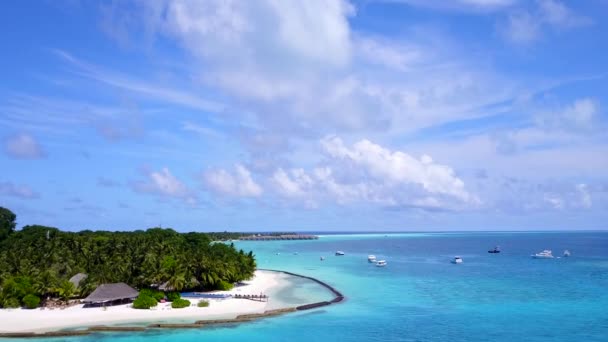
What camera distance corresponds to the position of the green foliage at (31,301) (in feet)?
165

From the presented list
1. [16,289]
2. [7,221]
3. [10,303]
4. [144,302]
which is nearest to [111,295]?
[144,302]

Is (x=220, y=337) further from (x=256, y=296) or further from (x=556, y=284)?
(x=556, y=284)

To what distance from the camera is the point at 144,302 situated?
4966cm

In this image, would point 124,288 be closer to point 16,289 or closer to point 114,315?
point 114,315

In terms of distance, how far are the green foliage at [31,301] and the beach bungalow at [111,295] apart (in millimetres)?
4681

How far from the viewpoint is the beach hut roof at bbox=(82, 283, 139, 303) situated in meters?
50.6

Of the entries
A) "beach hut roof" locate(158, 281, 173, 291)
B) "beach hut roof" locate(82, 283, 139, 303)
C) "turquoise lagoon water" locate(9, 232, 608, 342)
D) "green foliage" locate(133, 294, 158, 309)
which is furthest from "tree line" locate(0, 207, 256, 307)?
"turquoise lagoon water" locate(9, 232, 608, 342)

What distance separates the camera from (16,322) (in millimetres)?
44031

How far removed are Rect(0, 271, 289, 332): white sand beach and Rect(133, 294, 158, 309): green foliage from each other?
0.68 metres

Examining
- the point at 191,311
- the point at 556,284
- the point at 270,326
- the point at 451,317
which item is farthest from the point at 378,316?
the point at 556,284

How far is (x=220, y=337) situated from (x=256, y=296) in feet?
→ 57.1

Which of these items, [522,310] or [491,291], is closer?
[522,310]

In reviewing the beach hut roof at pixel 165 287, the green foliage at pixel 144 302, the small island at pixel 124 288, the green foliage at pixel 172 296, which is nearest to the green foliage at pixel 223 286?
the small island at pixel 124 288

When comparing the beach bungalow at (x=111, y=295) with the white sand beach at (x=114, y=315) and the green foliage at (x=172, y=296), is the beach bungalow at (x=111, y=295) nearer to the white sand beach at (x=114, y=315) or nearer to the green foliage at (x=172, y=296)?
the white sand beach at (x=114, y=315)
